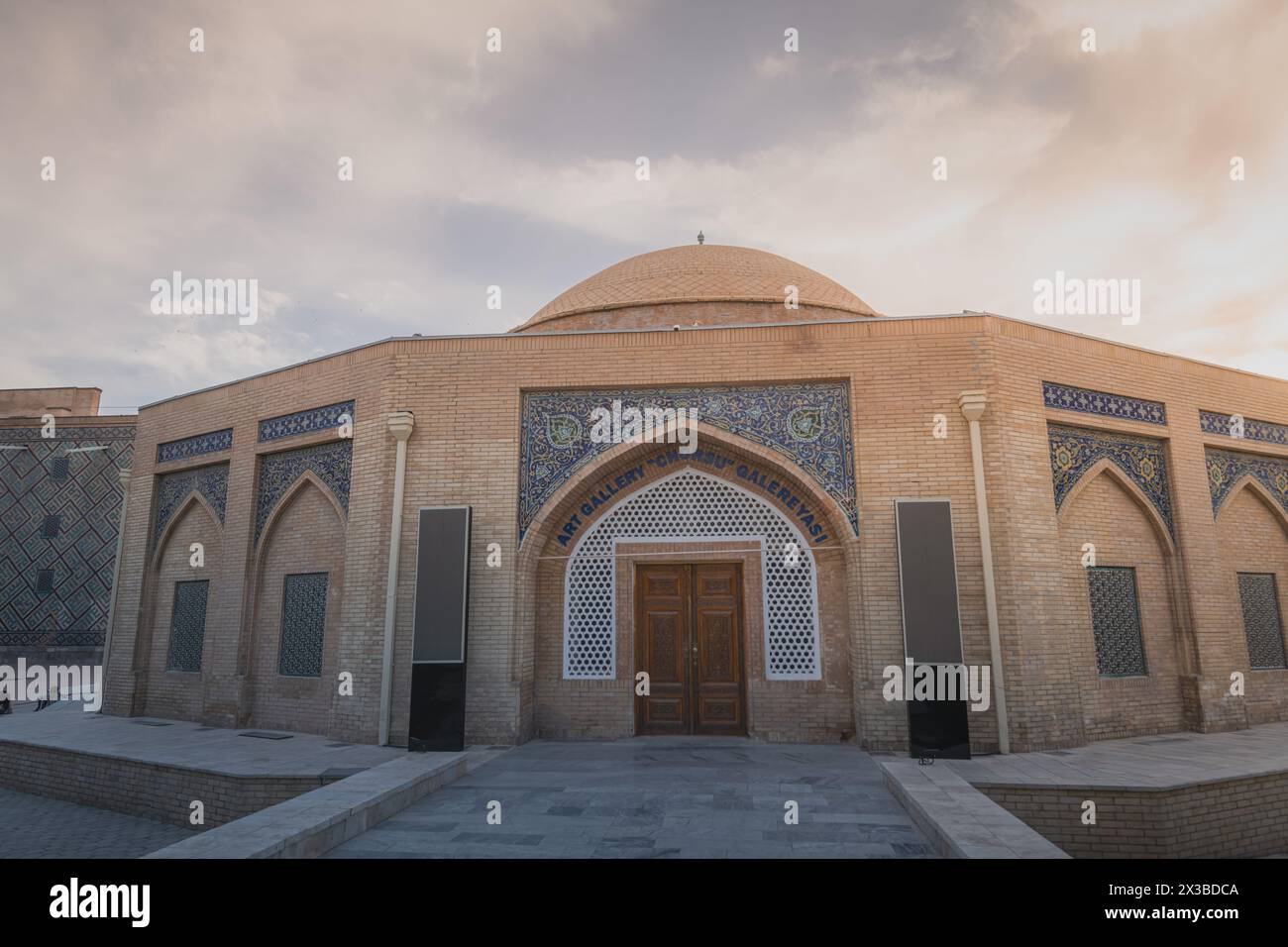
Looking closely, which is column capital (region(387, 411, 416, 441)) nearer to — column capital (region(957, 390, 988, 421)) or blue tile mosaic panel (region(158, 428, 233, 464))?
blue tile mosaic panel (region(158, 428, 233, 464))

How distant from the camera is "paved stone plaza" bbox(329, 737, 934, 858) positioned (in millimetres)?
3320

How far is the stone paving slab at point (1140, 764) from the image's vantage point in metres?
4.26

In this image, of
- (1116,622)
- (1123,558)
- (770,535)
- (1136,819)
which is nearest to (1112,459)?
(1123,558)

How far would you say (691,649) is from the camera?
235 inches

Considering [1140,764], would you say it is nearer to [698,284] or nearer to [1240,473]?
[1240,473]

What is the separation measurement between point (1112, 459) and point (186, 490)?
352 inches

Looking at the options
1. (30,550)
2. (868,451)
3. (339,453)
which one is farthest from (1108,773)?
(30,550)

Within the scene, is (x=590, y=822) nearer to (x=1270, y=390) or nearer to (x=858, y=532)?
(x=858, y=532)

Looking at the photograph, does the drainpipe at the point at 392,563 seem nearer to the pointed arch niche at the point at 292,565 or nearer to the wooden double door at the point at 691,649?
the pointed arch niche at the point at 292,565

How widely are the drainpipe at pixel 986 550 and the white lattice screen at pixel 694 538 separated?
49.6 inches

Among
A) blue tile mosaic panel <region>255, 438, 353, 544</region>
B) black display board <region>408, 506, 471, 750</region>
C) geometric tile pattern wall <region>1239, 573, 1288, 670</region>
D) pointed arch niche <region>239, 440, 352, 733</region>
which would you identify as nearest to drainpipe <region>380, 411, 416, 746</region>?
black display board <region>408, 506, 471, 750</region>

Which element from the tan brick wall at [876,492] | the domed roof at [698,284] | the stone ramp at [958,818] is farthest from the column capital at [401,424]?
the stone ramp at [958,818]

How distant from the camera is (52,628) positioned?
10.4 metres
